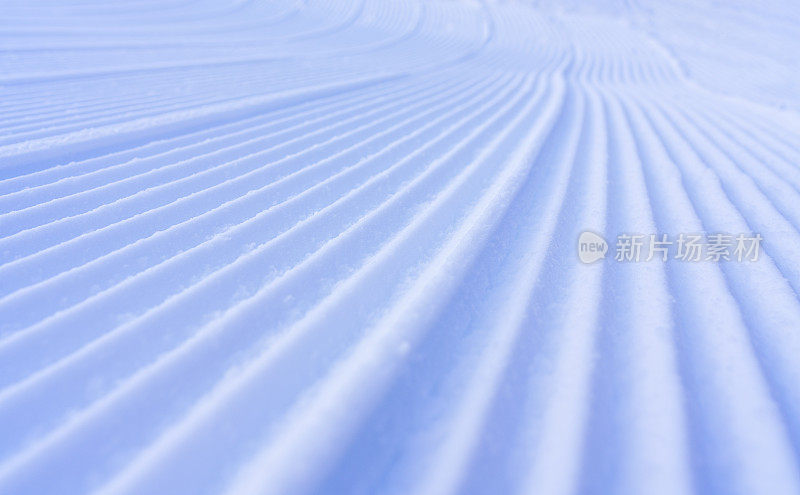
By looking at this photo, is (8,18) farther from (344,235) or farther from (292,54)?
(344,235)

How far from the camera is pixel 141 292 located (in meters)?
0.83

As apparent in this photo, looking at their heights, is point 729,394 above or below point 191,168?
below

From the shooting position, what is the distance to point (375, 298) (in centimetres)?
84

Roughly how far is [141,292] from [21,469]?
13.4 inches

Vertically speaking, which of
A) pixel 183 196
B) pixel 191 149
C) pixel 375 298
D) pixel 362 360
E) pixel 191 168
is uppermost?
pixel 191 149

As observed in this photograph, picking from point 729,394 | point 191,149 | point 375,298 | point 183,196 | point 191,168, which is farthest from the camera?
point 191,149

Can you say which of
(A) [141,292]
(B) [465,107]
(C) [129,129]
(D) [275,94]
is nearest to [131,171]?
(C) [129,129]

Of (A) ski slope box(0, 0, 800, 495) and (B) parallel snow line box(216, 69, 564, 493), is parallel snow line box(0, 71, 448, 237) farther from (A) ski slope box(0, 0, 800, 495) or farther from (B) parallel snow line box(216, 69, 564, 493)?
(B) parallel snow line box(216, 69, 564, 493)

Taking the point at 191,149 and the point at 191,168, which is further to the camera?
the point at 191,149

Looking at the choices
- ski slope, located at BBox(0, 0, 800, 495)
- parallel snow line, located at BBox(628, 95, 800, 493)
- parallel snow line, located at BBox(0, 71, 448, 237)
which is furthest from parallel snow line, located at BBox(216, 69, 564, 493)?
parallel snow line, located at BBox(0, 71, 448, 237)

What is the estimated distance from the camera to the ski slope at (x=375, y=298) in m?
0.57

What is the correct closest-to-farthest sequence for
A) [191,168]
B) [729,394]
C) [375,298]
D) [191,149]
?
[729,394]
[375,298]
[191,168]
[191,149]

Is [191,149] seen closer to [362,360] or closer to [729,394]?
[362,360]

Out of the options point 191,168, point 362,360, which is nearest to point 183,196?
point 191,168
